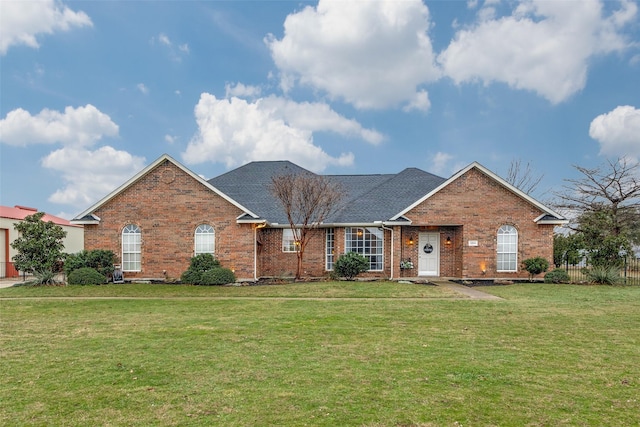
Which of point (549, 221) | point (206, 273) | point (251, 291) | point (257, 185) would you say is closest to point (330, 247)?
point (251, 291)

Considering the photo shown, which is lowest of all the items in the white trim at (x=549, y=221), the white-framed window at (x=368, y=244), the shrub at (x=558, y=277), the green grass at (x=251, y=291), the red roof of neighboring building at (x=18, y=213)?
the green grass at (x=251, y=291)

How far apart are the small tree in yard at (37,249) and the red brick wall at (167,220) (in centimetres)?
170

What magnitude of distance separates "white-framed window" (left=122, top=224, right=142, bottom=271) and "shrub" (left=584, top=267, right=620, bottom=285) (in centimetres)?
2203

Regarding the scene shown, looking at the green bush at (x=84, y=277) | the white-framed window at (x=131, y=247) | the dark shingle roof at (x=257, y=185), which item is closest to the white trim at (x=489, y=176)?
the dark shingle roof at (x=257, y=185)

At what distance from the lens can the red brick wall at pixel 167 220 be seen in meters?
19.8

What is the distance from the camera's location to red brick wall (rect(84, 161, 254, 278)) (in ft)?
65.0

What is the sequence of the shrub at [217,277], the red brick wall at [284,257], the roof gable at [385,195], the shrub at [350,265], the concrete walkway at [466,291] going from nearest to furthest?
1. the concrete walkway at [466,291]
2. the shrub at [217,277]
3. the shrub at [350,265]
4. the roof gable at [385,195]
5. the red brick wall at [284,257]

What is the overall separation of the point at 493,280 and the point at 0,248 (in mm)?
28210

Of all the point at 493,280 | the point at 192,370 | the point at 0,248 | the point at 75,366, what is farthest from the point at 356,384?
the point at 0,248

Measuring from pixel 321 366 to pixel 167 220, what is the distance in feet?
51.8

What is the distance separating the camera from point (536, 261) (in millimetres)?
19703

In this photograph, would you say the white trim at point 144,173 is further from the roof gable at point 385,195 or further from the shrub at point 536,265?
the shrub at point 536,265

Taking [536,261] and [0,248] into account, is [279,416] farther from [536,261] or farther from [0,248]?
[0,248]

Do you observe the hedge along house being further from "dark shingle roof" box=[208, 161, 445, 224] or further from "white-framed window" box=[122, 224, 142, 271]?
"dark shingle roof" box=[208, 161, 445, 224]
